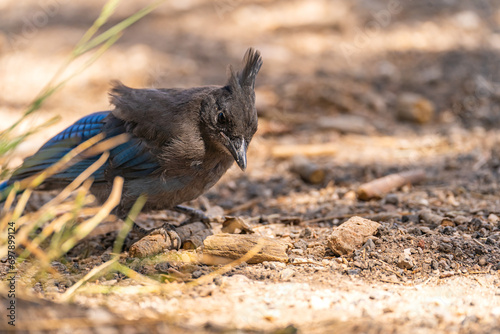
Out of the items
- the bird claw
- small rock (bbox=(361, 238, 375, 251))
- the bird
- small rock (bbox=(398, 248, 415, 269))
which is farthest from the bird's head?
small rock (bbox=(398, 248, 415, 269))

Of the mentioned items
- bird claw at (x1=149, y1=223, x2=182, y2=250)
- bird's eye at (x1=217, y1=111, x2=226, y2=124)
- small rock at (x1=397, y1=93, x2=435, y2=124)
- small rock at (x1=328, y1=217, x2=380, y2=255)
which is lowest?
small rock at (x1=397, y1=93, x2=435, y2=124)

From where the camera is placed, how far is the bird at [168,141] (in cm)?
382

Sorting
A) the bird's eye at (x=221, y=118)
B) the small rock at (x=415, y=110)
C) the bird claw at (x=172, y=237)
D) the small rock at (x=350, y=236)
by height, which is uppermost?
the bird's eye at (x=221, y=118)

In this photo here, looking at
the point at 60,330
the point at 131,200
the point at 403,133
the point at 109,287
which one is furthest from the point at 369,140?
the point at 60,330

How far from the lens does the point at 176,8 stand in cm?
995

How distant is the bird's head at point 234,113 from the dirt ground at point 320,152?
1.97 ft

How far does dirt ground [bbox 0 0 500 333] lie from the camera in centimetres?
256

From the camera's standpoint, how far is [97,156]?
13.4 feet

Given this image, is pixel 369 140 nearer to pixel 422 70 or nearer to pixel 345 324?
pixel 422 70

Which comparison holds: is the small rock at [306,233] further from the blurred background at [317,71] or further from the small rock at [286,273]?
the blurred background at [317,71]

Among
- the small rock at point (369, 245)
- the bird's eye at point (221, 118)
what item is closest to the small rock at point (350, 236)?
the small rock at point (369, 245)

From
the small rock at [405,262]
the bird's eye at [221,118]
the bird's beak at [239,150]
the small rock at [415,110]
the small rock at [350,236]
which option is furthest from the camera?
the small rock at [415,110]

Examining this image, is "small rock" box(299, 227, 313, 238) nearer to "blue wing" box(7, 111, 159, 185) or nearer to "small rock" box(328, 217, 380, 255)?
"small rock" box(328, 217, 380, 255)

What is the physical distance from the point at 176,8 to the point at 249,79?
6490 mm
